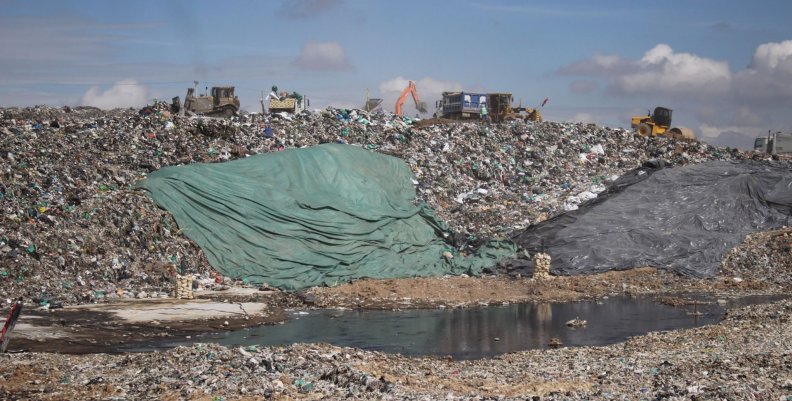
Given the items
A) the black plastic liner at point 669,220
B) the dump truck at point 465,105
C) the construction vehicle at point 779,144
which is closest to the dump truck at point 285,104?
the dump truck at point 465,105

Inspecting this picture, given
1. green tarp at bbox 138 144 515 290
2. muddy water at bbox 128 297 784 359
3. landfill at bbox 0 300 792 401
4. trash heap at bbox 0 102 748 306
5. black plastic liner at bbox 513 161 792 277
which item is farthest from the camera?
black plastic liner at bbox 513 161 792 277

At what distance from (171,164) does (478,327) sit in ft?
31.2

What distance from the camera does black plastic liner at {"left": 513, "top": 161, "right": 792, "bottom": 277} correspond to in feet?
61.9

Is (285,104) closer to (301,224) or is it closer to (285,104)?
(285,104)

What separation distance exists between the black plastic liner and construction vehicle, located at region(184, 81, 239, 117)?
1135 cm

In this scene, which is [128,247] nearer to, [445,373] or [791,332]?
[445,373]

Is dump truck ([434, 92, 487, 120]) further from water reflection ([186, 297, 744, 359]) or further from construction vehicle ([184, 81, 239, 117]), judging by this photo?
water reflection ([186, 297, 744, 359])

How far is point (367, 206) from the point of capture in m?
20.0

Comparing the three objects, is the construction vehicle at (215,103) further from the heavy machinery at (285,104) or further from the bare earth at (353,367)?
the bare earth at (353,367)

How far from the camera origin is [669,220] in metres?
20.2

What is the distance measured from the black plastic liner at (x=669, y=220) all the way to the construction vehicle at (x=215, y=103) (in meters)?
11.3

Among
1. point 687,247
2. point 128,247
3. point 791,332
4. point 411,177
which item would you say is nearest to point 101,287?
point 128,247

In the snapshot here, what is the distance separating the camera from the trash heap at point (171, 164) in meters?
15.4

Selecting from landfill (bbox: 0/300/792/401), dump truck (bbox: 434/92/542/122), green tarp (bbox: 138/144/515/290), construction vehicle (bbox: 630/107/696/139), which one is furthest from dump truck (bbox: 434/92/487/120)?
landfill (bbox: 0/300/792/401)
